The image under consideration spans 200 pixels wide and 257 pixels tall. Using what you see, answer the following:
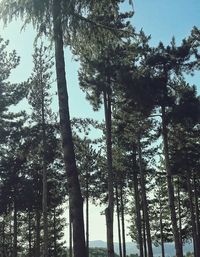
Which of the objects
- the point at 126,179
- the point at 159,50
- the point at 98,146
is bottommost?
the point at 126,179

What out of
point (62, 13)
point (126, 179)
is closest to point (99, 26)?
point (62, 13)

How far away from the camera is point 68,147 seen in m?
13.3

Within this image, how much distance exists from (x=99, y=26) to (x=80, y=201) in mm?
6440

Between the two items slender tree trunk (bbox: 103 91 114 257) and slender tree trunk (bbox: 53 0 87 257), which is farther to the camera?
slender tree trunk (bbox: 103 91 114 257)

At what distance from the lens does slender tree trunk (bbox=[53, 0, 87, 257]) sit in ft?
40.3

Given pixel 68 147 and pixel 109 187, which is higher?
pixel 109 187

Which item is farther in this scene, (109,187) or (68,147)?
(109,187)

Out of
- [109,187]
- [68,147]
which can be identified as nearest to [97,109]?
[109,187]

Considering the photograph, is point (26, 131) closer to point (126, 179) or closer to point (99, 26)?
point (126, 179)

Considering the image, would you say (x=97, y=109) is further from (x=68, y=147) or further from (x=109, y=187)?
(x=68, y=147)

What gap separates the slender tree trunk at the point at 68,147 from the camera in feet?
40.3

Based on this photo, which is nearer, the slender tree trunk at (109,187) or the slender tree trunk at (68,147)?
the slender tree trunk at (68,147)

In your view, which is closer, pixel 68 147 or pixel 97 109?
pixel 68 147

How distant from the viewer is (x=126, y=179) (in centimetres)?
4209
